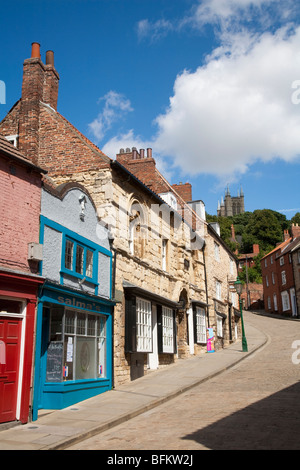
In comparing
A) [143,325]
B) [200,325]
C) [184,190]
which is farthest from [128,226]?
[184,190]

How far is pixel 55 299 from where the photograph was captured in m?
10.7

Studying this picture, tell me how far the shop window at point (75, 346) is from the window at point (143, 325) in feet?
7.26

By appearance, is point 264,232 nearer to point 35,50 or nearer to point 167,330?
point 167,330

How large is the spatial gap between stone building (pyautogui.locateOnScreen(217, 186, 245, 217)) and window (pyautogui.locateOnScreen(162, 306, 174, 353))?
142m

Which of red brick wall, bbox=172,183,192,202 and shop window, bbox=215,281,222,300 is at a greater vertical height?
red brick wall, bbox=172,183,192,202

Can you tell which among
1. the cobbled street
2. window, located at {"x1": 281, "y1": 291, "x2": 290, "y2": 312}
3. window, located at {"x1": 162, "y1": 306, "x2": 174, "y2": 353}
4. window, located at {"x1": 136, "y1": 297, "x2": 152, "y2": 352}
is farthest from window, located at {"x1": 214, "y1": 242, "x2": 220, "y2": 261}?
window, located at {"x1": 281, "y1": 291, "x2": 290, "y2": 312}

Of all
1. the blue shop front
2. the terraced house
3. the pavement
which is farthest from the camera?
the terraced house

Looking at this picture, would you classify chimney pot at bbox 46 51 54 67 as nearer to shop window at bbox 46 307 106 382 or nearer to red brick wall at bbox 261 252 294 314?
shop window at bbox 46 307 106 382

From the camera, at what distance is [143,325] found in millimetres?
15680

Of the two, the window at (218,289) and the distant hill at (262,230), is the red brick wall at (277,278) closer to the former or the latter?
the window at (218,289)

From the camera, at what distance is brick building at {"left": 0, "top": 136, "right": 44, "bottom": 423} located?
9000mm
